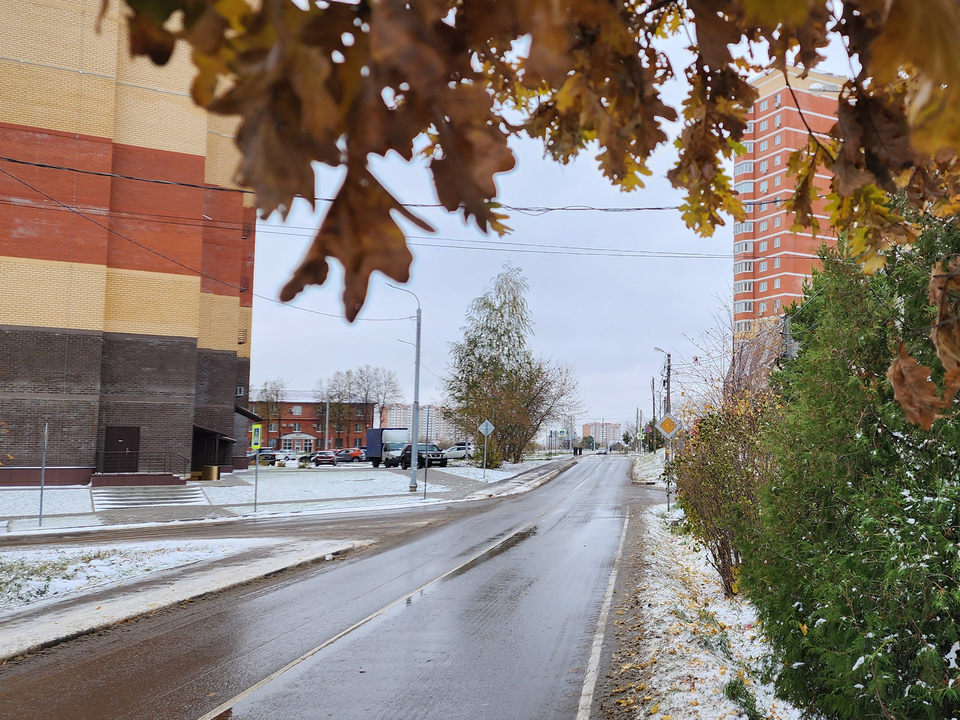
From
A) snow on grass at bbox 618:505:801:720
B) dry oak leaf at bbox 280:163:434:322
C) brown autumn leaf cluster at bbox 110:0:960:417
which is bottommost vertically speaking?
snow on grass at bbox 618:505:801:720

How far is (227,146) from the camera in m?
38.0

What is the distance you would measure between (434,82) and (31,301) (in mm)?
30469

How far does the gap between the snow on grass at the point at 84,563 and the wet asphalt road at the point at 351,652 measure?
2579mm

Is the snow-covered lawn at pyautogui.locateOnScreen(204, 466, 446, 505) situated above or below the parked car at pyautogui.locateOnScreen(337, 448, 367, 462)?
above

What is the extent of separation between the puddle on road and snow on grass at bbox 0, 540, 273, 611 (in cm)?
491

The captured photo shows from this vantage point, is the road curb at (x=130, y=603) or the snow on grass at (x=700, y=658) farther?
the road curb at (x=130, y=603)

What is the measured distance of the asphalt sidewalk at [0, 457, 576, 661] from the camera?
8.34 meters

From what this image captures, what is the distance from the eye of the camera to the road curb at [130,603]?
7.88 m

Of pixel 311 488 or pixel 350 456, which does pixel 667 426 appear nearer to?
pixel 311 488

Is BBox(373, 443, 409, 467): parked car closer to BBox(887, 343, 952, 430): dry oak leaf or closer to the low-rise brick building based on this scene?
BBox(887, 343, 952, 430): dry oak leaf

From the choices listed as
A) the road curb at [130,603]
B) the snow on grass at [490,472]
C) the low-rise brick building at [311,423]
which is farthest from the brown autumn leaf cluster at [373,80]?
the low-rise brick building at [311,423]

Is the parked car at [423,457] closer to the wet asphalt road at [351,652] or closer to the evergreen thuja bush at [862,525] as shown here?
the wet asphalt road at [351,652]

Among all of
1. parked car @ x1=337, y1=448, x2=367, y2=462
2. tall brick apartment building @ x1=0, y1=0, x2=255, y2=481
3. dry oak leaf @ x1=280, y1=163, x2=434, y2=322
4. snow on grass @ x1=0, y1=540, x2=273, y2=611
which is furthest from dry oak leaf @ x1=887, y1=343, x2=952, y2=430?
parked car @ x1=337, y1=448, x2=367, y2=462

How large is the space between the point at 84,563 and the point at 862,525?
41.3ft
